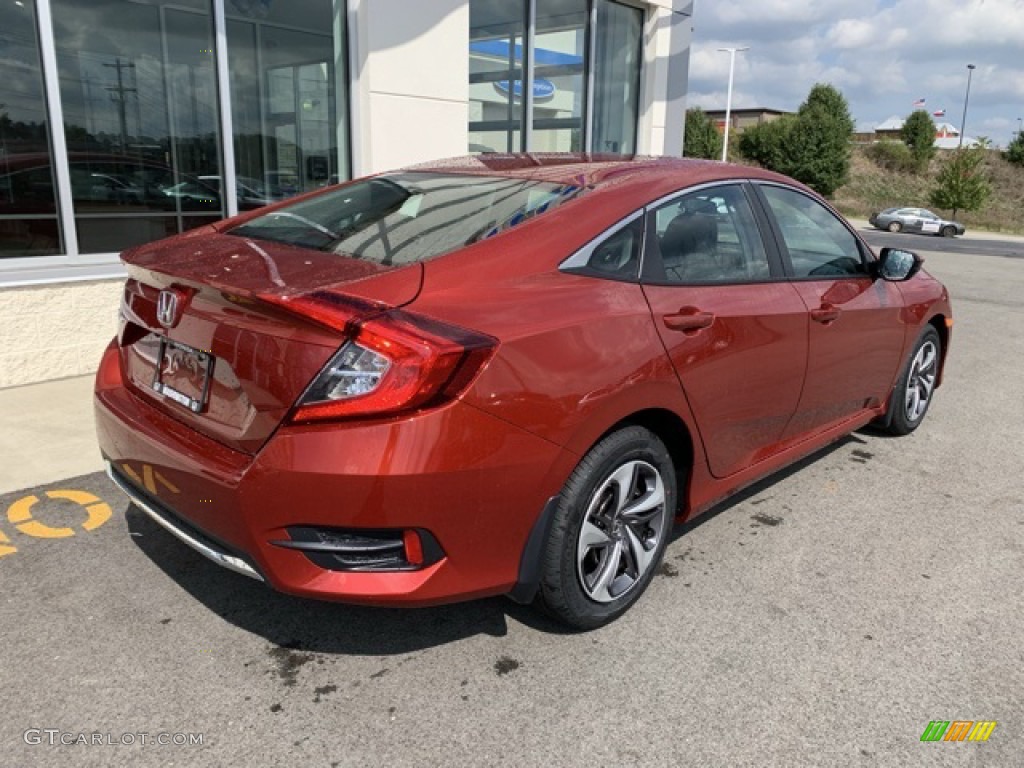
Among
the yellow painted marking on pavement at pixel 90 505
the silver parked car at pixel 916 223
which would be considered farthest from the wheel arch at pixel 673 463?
the silver parked car at pixel 916 223

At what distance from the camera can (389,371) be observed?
2121 mm

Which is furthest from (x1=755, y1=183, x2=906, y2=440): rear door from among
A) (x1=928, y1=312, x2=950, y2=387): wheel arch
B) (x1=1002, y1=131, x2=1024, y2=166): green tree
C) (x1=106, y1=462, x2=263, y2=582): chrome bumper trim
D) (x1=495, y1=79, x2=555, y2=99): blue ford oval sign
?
(x1=1002, y1=131, x2=1024, y2=166): green tree

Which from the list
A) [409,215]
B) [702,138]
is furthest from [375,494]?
[702,138]

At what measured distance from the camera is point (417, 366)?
6.94 feet

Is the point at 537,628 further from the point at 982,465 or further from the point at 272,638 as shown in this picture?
the point at 982,465

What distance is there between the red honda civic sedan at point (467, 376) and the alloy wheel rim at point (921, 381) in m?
1.63

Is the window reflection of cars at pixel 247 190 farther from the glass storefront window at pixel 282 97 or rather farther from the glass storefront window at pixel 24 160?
the glass storefront window at pixel 24 160

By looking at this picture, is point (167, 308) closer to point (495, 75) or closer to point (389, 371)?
point (389, 371)

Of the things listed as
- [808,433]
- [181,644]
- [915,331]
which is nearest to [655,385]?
[808,433]

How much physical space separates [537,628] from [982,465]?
3.17 metres

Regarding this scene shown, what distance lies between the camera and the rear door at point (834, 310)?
3598 millimetres

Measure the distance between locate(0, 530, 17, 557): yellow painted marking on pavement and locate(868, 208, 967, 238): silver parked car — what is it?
142 ft

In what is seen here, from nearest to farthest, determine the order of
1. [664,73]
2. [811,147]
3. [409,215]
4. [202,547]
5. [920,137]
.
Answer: [202,547]
[409,215]
[664,73]
[811,147]
[920,137]

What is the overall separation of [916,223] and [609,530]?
43042mm
